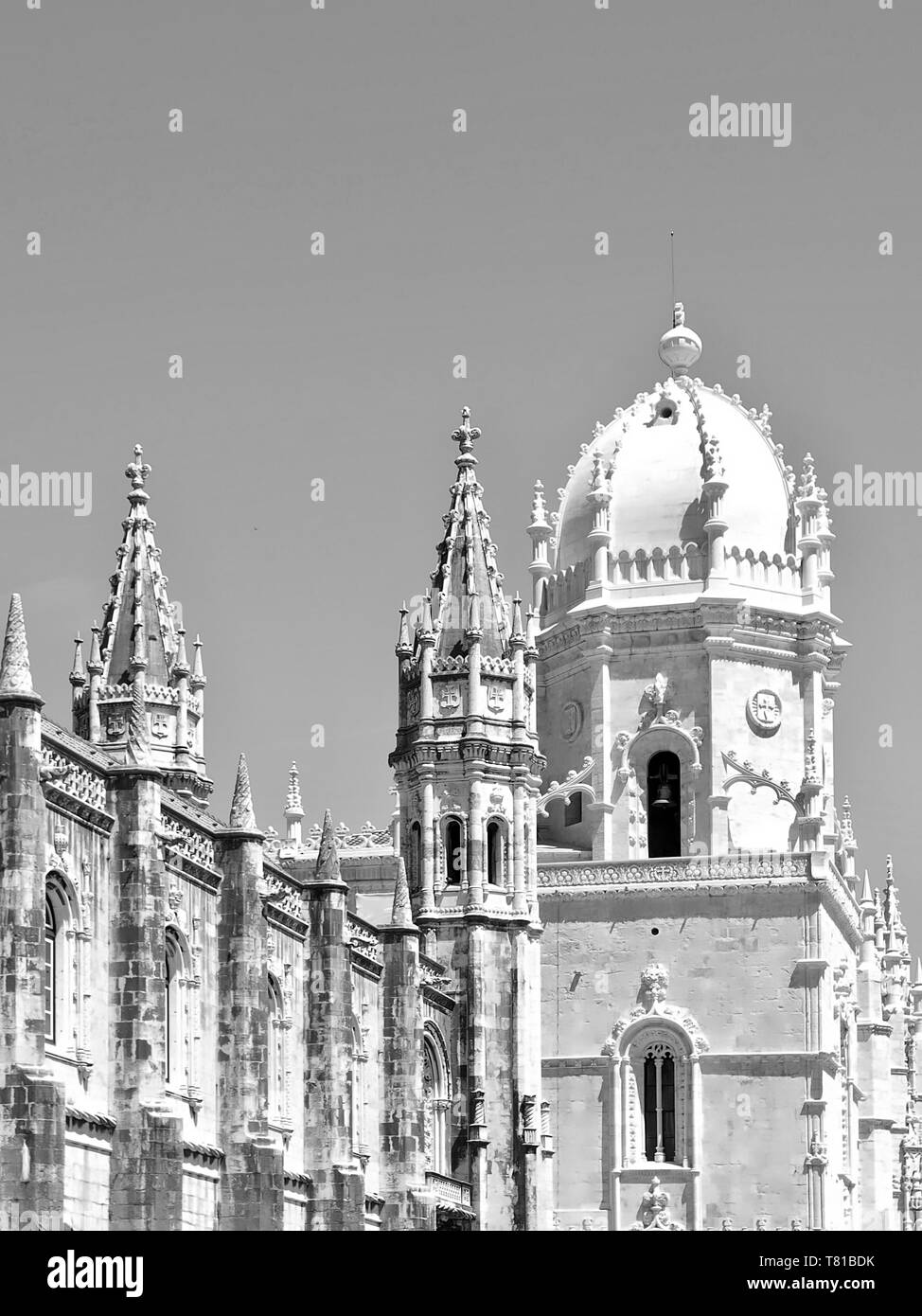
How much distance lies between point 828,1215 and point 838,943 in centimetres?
999

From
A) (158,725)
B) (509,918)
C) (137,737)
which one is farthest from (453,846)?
(137,737)

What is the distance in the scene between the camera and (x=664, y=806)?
83375mm

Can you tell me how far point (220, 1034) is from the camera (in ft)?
167

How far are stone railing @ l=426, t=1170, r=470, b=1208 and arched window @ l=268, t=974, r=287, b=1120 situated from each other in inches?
332

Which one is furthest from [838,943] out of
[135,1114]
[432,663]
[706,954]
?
[135,1114]

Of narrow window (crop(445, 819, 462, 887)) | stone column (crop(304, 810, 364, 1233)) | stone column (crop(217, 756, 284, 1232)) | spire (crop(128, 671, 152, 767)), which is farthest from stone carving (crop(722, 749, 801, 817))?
spire (crop(128, 671, 152, 767))

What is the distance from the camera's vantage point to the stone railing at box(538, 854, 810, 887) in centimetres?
7894

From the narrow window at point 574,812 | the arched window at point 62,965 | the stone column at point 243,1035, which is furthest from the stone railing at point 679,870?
the arched window at point 62,965

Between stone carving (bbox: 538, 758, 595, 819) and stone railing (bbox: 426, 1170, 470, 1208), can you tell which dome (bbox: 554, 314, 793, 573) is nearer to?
stone carving (bbox: 538, 758, 595, 819)

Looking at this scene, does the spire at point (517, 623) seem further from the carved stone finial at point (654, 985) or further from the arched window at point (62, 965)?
the arched window at point (62, 965)

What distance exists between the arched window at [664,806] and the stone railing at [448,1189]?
18.5 meters

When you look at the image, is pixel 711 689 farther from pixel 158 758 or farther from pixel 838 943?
pixel 158 758

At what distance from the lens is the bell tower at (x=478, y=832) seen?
6844 cm

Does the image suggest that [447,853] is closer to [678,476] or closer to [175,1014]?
[678,476]
